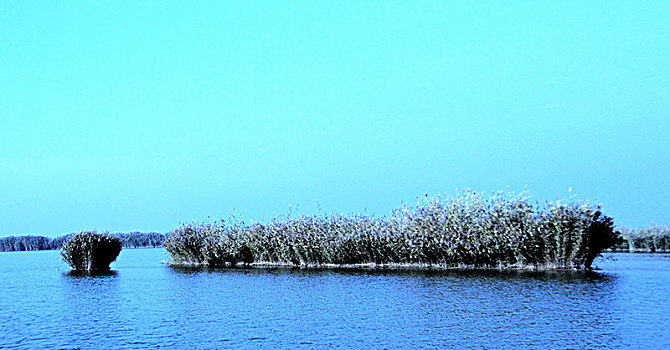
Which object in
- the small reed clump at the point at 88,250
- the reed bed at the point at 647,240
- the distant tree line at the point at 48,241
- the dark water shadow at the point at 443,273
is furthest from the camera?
the distant tree line at the point at 48,241

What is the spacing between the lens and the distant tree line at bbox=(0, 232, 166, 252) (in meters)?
94.2

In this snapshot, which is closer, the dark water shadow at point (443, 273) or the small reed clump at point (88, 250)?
the dark water shadow at point (443, 273)

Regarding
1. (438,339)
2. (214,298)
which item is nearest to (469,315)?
(438,339)

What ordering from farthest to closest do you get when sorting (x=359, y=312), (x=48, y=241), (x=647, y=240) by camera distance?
1. (x=48, y=241)
2. (x=647, y=240)
3. (x=359, y=312)

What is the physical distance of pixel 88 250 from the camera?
40.0m

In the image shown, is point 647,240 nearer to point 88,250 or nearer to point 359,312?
point 359,312

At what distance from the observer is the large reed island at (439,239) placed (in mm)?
28594

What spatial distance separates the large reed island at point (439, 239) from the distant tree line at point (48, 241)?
56022 millimetres

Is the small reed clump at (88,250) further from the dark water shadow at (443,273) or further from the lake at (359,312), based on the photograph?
the lake at (359,312)

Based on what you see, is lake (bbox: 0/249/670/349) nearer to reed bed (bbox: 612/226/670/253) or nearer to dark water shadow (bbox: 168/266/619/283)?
dark water shadow (bbox: 168/266/619/283)

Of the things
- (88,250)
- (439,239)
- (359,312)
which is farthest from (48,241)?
(359,312)

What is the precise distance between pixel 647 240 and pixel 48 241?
278 feet

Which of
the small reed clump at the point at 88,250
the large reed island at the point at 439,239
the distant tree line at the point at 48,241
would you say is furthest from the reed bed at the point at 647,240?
the distant tree line at the point at 48,241

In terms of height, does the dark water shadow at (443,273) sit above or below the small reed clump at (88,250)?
below
